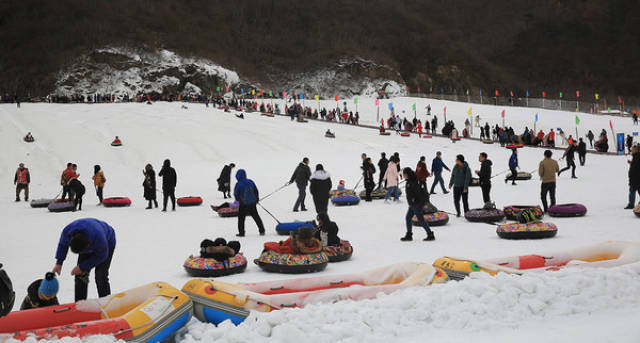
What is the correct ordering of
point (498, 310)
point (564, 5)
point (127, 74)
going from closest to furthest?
point (498, 310) → point (127, 74) → point (564, 5)

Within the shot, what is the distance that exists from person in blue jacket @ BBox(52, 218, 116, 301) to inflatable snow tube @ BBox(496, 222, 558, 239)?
8.02 meters

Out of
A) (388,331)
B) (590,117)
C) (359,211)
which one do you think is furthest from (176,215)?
(590,117)

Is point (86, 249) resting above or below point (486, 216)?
above

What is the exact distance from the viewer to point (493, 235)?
40.0ft

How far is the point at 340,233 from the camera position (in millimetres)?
13430

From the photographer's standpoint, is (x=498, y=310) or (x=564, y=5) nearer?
(x=498, y=310)

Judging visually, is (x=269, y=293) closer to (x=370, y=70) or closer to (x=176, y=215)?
(x=176, y=215)

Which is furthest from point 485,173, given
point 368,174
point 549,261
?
point 549,261

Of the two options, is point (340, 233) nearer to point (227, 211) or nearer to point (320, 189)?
point (320, 189)

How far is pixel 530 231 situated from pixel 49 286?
9.12 m

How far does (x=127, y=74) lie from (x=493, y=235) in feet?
272

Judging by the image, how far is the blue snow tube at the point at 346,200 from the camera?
18.6 meters

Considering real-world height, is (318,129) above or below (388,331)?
above

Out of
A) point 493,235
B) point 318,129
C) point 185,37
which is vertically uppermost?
point 185,37
